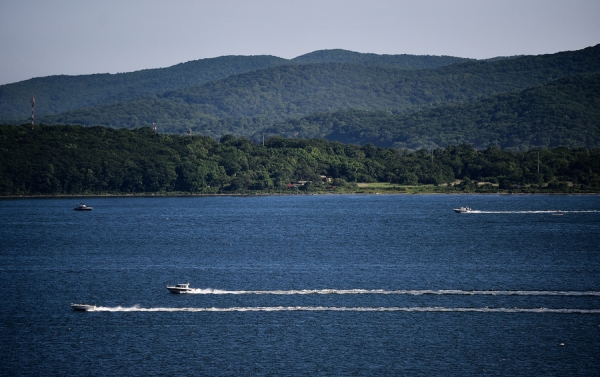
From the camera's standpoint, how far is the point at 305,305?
73312mm

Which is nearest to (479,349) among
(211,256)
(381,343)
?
(381,343)

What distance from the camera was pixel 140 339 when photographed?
6238 centimetres

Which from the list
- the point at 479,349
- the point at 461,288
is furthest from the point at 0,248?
the point at 479,349

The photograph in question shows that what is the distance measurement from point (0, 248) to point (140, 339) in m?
69.0

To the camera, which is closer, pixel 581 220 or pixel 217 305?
pixel 217 305

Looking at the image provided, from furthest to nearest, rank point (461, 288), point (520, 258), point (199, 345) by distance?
1. point (520, 258)
2. point (461, 288)
3. point (199, 345)

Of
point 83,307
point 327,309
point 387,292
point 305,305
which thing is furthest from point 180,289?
point 387,292

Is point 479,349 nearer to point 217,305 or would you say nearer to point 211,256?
point 217,305

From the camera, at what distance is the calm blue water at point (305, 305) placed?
186 ft

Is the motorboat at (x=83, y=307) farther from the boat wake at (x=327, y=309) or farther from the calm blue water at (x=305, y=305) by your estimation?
the calm blue water at (x=305, y=305)

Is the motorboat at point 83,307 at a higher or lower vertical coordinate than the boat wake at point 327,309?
higher

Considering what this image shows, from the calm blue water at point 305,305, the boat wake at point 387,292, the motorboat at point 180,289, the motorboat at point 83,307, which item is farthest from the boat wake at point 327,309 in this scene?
the motorboat at point 180,289

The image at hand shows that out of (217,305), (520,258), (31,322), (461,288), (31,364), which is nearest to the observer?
(31,364)

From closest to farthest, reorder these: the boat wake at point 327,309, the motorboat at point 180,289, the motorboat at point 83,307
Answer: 1. the boat wake at point 327,309
2. the motorboat at point 83,307
3. the motorboat at point 180,289
